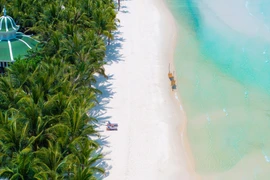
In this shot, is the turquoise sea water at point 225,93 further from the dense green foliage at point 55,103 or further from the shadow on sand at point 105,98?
the dense green foliage at point 55,103

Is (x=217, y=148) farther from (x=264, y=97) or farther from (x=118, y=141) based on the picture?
(x=264, y=97)

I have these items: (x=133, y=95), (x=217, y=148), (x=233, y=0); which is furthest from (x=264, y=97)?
(x=233, y=0)

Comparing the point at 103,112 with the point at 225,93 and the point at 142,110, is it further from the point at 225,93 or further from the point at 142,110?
the point at 225,93

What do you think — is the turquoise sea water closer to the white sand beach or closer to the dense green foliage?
the white sand beach

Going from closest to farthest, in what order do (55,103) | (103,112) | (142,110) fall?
(55,103)
(103,112)
(142,110)

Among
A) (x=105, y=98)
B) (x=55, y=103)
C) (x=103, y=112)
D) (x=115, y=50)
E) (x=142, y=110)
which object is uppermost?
(x=55, y=103)

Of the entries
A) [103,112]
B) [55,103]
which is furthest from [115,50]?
[55,103]

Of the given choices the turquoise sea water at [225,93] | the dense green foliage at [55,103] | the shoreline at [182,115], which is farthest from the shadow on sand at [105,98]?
the turquoise sea water at [225,93]
